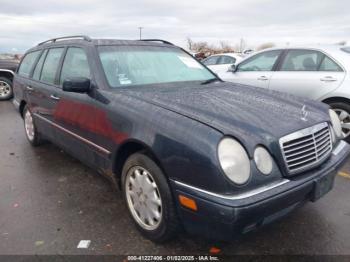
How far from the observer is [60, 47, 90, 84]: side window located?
3.46m

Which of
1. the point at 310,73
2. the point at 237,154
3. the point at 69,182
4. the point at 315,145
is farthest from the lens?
the point at 310,73

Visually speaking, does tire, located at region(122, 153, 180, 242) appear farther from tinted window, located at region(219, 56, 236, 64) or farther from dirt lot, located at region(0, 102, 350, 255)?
tinted window, located at region(219, 56, 236, 64)

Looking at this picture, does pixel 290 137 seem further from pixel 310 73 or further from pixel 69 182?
pixel 310 73

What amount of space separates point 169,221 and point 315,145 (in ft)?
4.09

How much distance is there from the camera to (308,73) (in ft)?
17.5

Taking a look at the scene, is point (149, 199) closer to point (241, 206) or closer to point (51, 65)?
point (241, 206)

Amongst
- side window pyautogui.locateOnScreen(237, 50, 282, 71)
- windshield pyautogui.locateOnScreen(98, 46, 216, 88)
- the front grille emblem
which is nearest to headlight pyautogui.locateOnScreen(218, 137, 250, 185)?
the front grille emblem

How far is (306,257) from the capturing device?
2.49 meters

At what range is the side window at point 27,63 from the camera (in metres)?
5.05

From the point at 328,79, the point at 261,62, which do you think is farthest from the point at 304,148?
the point at 261,62

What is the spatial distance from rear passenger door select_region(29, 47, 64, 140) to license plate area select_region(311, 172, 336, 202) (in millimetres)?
2896

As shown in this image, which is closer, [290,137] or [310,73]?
[290,137]

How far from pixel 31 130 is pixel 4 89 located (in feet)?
19.3

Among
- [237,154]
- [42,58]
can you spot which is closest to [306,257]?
[237,154]
